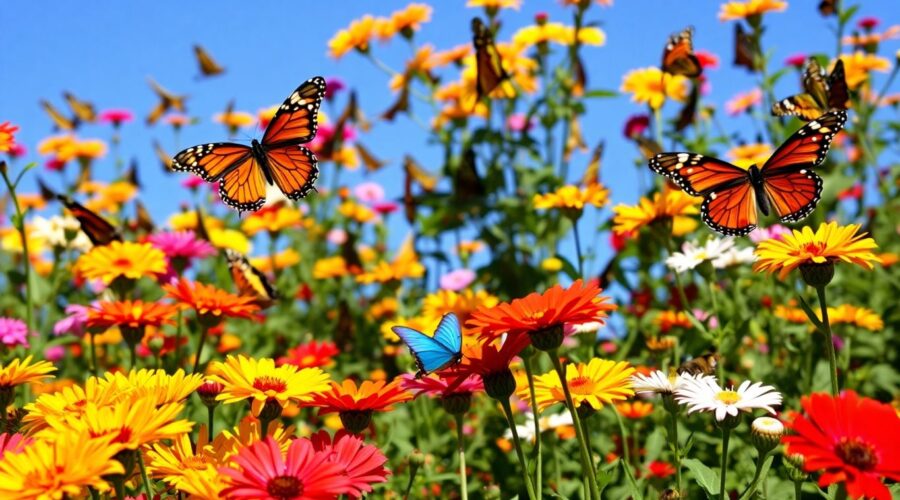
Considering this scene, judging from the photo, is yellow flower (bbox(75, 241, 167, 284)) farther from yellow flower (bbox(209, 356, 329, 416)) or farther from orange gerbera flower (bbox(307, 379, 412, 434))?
orange gerbera flower (bbox(307, 379, 412, 434))

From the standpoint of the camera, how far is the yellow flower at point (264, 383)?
6.18 ft

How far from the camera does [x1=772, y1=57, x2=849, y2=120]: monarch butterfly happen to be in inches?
139

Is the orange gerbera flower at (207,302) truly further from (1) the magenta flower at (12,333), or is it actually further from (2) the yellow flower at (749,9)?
(2) the yellow flower at (749,9)

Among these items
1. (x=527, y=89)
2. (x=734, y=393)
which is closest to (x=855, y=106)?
(x=527, y=89)

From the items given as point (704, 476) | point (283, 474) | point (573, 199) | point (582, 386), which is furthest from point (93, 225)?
point (704, 476)

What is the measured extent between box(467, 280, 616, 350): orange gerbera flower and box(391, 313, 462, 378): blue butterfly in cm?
13

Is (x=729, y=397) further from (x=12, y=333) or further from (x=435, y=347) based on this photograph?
(x=12, y=333)

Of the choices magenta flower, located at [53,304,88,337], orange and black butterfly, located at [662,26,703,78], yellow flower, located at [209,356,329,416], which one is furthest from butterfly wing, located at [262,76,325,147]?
orange and black butterfly, located at [662,26,703,78]

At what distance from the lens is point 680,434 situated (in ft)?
10.3

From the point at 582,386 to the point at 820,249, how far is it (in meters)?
0.60

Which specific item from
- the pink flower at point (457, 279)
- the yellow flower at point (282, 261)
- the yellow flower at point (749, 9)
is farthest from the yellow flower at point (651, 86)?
the yellow flower at point (282, 261)

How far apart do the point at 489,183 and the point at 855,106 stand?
2.12 m

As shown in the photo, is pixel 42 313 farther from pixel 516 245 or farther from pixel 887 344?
pixel 887 344

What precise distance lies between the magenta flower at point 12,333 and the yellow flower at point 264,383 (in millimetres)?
1469
